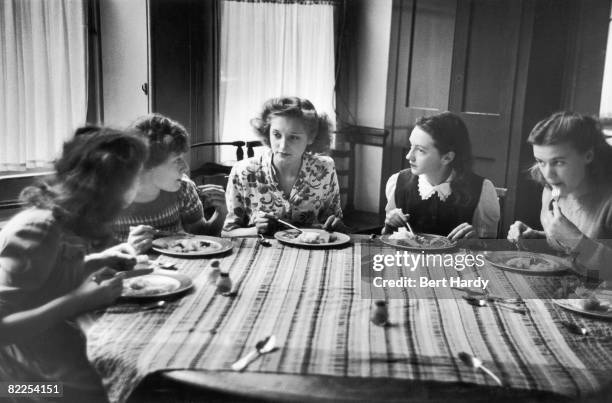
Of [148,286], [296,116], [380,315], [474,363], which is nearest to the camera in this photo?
[474,363]

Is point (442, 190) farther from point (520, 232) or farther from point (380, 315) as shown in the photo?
point (380, 315)

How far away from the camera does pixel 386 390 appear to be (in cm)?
79

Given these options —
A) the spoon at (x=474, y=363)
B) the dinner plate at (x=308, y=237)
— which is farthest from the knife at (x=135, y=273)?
the spoon at (x=474, y=363)

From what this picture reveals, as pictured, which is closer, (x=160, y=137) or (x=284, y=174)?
(x=160, y=137)

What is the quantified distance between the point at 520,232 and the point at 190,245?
73 centimetres

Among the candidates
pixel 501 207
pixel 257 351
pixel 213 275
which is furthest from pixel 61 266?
pixel 501 207

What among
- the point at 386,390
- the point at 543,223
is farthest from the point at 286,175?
the point at 386,390

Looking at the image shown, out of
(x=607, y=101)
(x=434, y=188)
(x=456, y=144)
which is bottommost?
(x=434, y=188)

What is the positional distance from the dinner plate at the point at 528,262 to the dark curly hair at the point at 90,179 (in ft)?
2.42

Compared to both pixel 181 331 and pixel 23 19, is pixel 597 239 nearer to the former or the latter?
pixel 181 331

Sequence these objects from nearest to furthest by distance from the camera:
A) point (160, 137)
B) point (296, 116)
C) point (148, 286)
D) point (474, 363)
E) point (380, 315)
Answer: point (474, 363) → point (380, 315) → point (148, 286) → point (160, 137) → point (296, 116)

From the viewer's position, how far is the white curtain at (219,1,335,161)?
171 cm

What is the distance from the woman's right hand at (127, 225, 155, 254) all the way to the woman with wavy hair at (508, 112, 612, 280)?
801mm

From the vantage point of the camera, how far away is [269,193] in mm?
1670
